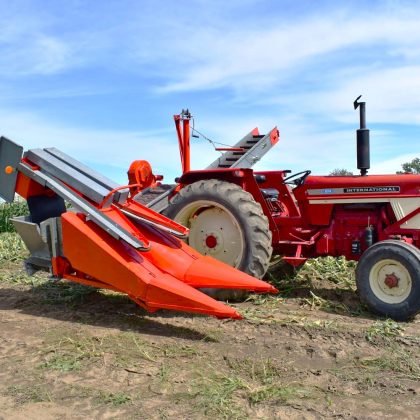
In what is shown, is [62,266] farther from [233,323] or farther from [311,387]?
[311,387]

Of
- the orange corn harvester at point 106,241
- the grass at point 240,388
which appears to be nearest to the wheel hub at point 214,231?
the orange corn harvester at point 106,241

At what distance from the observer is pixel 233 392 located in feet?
9.75

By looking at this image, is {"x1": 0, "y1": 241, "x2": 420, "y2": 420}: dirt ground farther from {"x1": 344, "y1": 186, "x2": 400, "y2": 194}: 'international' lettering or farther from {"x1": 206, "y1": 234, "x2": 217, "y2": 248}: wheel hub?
{"x1": 344, "y1": 186, "x2": 400, "y2": 194}: 'international' lettering

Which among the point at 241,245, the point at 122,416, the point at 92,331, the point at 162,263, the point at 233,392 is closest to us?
the point at 122,416

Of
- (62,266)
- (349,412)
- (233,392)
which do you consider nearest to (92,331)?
(62,266)

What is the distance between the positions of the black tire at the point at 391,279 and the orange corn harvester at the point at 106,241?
1019 millimetres

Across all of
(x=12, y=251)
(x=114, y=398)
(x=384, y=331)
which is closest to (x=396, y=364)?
(x=384, y=331)

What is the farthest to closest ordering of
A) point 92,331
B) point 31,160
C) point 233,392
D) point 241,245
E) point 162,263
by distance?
point 241,245 < point 31,160 < point 162,263 < point 92,331 < point 233,392

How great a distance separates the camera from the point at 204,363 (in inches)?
134

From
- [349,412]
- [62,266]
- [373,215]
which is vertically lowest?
[349,412]

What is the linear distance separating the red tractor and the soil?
0.50 meters

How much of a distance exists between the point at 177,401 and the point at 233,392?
339 mm

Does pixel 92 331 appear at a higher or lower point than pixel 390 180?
lower

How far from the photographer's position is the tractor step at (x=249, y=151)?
684 cm
